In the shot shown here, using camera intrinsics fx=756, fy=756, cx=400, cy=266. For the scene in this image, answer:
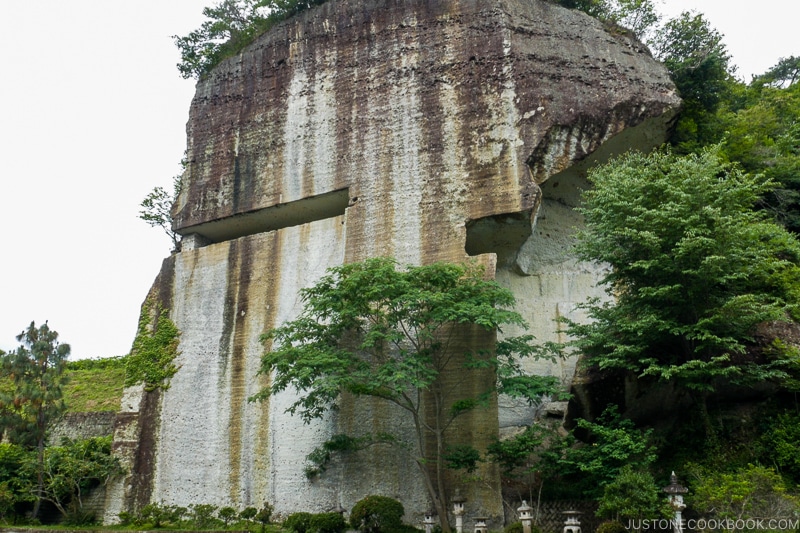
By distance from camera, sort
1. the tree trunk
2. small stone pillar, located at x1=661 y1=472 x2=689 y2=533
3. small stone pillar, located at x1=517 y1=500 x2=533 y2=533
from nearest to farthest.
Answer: small stone pillar, located at x1=661 y1=472 x2=689 y2=533 → small stone pillar, located at x1=517 y1=500 x2=533 y2=533 → the tree trunk

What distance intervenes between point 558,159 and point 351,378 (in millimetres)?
5956

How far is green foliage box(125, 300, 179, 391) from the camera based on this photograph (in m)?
15.7

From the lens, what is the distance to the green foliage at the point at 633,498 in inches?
402

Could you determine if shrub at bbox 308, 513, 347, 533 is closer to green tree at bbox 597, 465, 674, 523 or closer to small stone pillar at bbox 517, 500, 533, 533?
small stone pillar at bbox 517, 500, 533, 533

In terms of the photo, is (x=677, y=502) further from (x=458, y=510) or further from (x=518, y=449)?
(x=458, y=510)

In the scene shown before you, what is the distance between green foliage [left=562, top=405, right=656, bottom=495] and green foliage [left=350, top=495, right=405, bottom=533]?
2.81 metres

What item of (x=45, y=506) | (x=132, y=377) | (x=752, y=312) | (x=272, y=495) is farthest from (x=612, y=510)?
(x=45, y=506)

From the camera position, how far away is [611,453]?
1112 centimetres

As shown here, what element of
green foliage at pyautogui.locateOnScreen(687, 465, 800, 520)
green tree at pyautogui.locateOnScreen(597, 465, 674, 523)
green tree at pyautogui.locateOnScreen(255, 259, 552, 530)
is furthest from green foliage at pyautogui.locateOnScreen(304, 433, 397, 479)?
green foliage at pyautogui.locateOnScreen(687, 465, 800, 520)

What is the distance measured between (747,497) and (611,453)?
1.89 meters

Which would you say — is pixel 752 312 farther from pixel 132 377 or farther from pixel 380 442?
pixel 132 377

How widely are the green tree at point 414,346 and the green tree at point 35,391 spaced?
18.8 ft

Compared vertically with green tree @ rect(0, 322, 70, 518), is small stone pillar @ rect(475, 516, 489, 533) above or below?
below

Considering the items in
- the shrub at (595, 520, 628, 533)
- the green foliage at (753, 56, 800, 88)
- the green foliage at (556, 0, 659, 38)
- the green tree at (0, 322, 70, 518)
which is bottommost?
the shrub at (595, 520, 628, 533)
